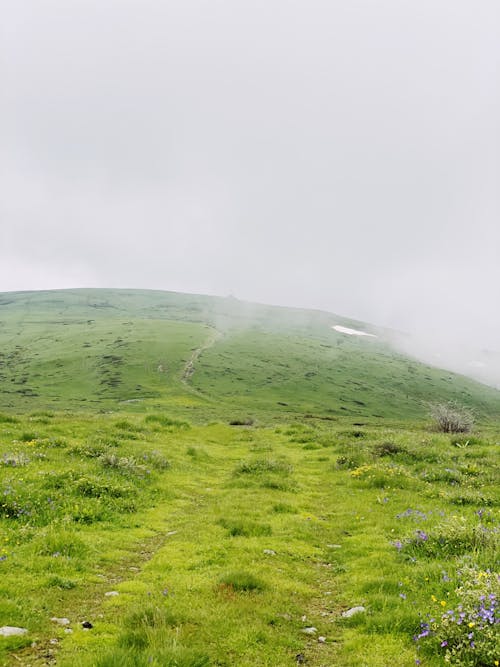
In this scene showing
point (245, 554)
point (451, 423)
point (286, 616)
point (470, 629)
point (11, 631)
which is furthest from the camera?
point (451, 423)

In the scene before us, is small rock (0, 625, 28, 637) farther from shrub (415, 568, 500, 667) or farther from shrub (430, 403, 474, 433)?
shrub (430, 403, 474, 433)

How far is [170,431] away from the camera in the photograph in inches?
1655

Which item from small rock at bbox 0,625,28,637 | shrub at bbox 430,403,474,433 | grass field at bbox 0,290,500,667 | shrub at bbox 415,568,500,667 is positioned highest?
shrub at bbox 415,568,500,667

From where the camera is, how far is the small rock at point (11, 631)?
25.0ft

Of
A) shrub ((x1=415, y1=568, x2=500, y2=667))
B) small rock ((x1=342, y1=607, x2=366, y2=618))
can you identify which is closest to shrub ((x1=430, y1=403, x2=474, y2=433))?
small rock ((x1=342, y1=607, x2=366, y2=618))

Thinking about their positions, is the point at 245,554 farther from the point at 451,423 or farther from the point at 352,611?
the point at 451,423

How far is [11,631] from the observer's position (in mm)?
7746

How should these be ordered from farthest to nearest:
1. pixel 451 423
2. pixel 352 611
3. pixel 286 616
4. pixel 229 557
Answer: pixel 451 423 → pixel 229 557 → pixel 352 611 → pixel 286 616

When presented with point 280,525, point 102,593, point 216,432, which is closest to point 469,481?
point 280,525

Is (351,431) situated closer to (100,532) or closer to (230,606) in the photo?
(100,532)

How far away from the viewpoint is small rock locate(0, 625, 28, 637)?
25.0 ft

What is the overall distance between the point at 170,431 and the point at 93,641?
3480cm

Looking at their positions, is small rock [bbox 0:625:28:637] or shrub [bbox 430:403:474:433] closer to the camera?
small rock [bbox 0:625:28:637]

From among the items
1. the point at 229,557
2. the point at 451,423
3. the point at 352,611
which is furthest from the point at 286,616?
the point at 451,423
